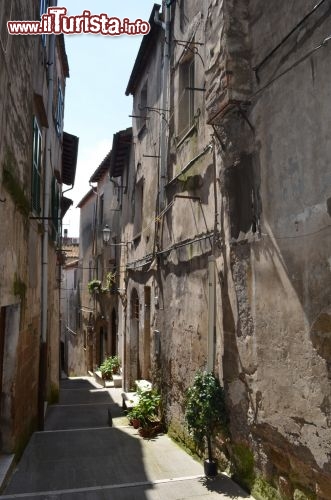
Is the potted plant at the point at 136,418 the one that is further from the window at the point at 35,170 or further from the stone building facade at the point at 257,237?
the window at the point at 35,170

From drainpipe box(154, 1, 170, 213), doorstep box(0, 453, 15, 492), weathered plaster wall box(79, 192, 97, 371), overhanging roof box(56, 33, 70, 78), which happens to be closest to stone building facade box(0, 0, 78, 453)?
doorstep box(0, 453, 15, 492)

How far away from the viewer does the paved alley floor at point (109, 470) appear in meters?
5.11

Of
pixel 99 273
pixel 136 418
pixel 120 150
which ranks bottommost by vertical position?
pixel 136 418

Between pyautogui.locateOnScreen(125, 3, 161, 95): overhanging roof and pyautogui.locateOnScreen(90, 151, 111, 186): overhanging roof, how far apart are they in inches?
176

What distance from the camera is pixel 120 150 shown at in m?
15.2

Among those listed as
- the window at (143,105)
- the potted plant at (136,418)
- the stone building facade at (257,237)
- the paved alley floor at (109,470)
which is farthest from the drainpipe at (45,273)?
the window at (143,105)

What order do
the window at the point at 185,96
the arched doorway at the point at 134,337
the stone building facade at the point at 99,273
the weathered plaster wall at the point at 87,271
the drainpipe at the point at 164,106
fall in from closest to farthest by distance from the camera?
the window at the point at 185,96 → the drainpipe at the point at 164,106 → the arched doorway at the point at 134,337 → the stone building facade at the point at 99,273 → the weathered plaster wall at the point at 87,271

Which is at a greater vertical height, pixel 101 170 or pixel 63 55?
pixel 63 55

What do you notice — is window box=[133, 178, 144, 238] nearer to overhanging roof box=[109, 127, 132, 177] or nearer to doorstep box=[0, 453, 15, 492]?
overhanging roof box=[109, 127, 132, 177]

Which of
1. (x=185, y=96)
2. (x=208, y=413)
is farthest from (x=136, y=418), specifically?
(x=185, y=96)

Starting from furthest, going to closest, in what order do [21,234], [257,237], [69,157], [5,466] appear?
1. [69,157]
2. [21,234]
3. [5,466]
4. [257,237]

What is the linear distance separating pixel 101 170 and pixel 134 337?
32.7 feet

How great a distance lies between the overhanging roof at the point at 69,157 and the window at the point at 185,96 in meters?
7.72

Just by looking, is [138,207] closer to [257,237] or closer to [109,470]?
[109,470]
